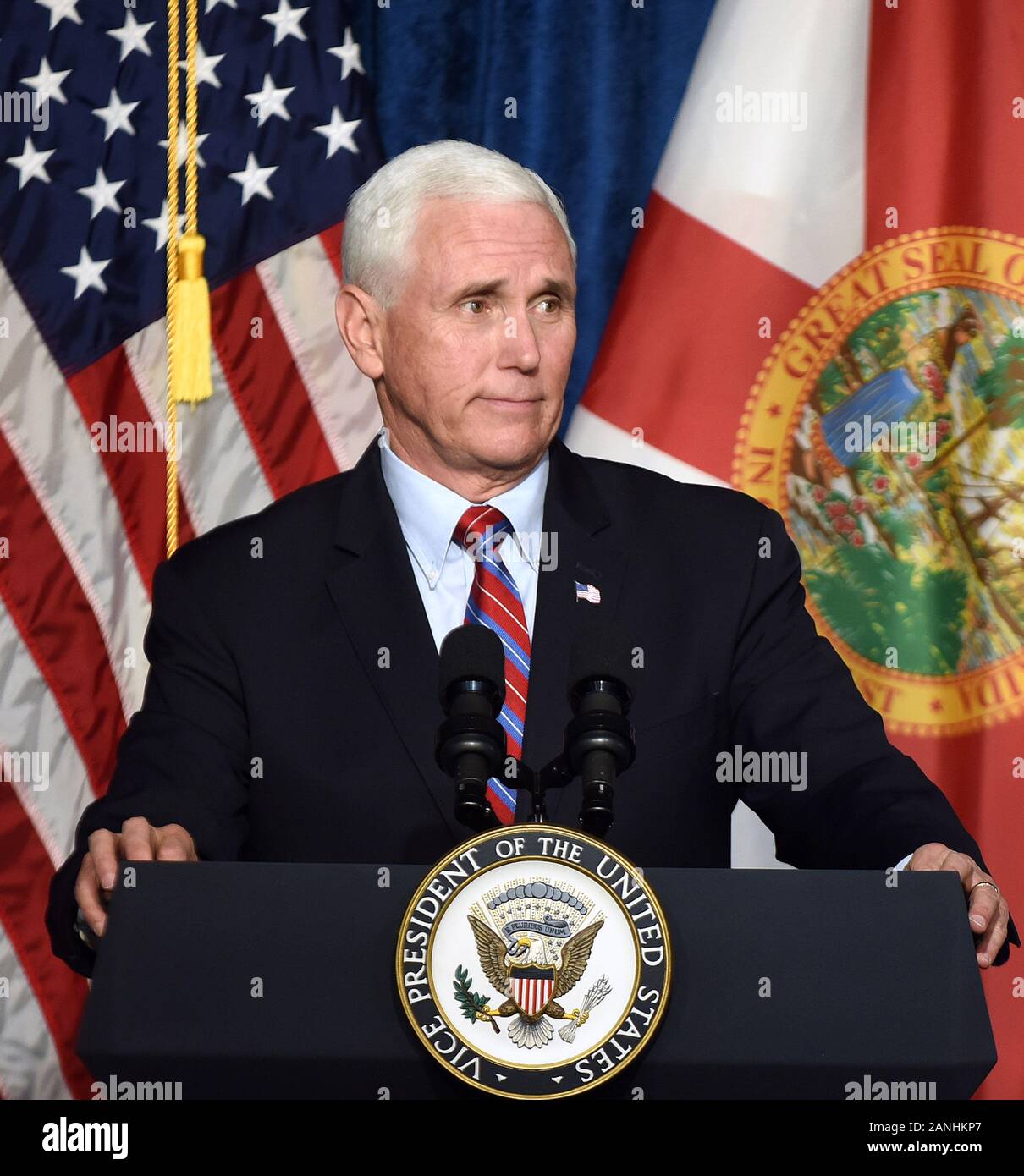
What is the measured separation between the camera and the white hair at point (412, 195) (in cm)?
215

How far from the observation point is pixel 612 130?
10.2ft

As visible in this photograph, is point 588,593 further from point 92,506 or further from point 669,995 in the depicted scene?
point 92,506

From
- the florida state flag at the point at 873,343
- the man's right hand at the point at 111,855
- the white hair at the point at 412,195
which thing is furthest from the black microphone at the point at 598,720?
the florida state flag at the point at 873,343

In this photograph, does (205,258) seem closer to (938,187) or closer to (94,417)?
(94,417)

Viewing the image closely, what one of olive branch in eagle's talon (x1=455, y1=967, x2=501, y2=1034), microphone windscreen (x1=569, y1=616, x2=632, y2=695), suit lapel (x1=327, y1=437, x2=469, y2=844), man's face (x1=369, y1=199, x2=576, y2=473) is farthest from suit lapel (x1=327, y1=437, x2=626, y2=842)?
olive branch in eagle's talon (x1=455, y1=967, x2=501, y2=1034)

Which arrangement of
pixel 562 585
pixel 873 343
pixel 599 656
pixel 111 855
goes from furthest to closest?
pixel 873 343 → pixel 562 585 → pixel 111 855 → pixel 599 656

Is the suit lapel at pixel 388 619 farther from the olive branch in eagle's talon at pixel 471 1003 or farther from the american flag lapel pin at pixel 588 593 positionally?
the olive branch in eagle's talon at pixel 471 1003

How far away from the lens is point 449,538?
2195mm

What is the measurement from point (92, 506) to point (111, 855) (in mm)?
1506

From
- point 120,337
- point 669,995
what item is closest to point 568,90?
point 120,337

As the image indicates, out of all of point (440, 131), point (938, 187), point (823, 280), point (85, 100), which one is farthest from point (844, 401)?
point (85, 100)

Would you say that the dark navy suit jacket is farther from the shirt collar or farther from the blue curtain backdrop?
the blue curtain backdrop
